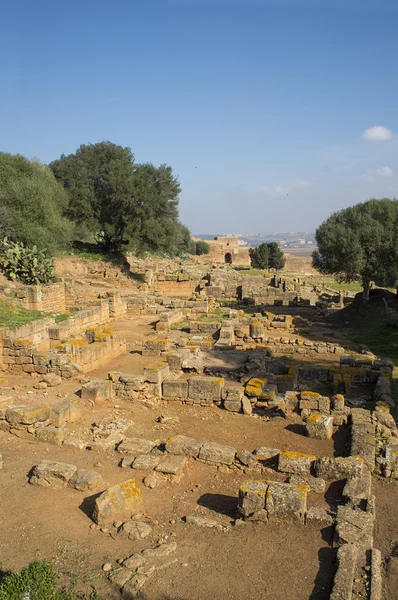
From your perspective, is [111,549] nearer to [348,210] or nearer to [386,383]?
[386,383]

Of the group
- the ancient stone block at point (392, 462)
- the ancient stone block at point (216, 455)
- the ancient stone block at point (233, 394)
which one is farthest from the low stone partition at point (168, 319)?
the ancient stone block at point (392, 462)

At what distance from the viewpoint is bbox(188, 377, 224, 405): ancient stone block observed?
11625mm

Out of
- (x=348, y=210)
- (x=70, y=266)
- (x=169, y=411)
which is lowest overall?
(x=169, y=411)

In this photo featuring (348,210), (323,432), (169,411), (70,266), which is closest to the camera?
(323,432)

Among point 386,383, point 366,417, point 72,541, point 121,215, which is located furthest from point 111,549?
point 121,215

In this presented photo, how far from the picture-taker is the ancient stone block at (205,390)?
11625mm

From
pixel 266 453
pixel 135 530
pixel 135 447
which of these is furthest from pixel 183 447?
pixel 135 530

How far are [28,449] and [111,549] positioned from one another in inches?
142

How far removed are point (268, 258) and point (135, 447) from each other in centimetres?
5954

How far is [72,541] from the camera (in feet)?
18.7

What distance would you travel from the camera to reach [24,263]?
22766 mm

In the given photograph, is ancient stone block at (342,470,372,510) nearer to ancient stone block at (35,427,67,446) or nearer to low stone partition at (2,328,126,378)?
ancient stone block at (35,427,67,446)

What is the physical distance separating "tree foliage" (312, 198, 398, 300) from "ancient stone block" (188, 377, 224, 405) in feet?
63.5

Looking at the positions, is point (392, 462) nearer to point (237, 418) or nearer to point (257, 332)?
point (237, 418)
